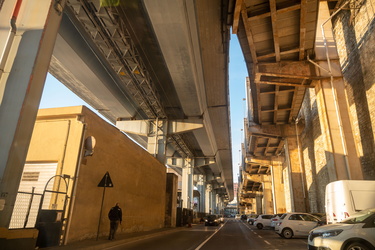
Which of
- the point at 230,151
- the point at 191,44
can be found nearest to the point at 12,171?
the point at 191,44

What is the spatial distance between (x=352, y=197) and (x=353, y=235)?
3901 mm

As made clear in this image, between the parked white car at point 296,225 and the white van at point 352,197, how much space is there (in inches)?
218

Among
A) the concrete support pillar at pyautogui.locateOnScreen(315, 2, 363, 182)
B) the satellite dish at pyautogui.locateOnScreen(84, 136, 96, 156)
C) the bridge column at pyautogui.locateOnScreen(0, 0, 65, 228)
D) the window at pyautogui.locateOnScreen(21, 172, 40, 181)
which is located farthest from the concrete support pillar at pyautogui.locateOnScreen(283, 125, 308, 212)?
the bridge column at pyautogui.locateOnScreen(0, 0, 65, 228)

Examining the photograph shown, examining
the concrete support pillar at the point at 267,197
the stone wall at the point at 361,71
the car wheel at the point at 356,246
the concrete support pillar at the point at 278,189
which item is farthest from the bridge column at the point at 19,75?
the concrete support pillar at the point at 267,197

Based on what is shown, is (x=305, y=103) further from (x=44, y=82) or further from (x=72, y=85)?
(x=44, y=82)

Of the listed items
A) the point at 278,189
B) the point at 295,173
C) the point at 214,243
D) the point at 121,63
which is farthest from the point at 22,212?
the point at 278,189

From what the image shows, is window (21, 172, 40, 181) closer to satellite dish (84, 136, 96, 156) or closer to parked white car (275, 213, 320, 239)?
satellite dish (84, 136, 96, 156)

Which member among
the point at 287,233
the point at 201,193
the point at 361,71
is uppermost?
the point at 361,71

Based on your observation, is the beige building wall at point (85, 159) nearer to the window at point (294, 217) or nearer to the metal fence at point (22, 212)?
the metal fence at point (22, 212)

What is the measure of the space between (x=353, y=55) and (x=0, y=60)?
2061 centimetres

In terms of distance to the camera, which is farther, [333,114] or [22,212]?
[333,114]

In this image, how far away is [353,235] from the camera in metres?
6.46

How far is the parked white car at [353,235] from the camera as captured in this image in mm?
6359

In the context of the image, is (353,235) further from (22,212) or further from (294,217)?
(294,217)
